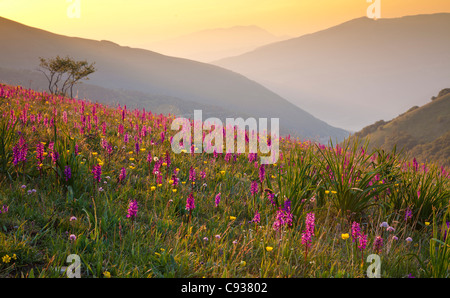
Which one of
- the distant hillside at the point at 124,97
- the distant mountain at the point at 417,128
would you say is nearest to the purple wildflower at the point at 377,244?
the distant mountain at the point at 417,128

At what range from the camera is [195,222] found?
396 centimetres

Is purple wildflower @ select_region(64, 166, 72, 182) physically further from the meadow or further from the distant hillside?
the distant hillside

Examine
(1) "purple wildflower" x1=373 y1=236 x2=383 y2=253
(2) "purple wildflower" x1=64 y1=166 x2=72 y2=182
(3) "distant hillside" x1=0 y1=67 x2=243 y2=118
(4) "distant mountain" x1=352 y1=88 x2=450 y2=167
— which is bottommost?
(1) "purple wildflower" x1=373 y1=236 x2=383 y2=253

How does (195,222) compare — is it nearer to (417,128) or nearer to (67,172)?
(67,172)

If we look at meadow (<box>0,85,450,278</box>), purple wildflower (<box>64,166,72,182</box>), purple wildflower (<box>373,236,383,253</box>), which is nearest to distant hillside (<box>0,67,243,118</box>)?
meadow (<box>0,85,450,278</box>)

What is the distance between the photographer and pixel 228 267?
2.95 metres

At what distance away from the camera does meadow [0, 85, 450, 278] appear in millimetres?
2889

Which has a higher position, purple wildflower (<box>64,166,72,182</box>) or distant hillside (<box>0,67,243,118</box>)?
distant hillside (<box>0,67,243,118</box>)

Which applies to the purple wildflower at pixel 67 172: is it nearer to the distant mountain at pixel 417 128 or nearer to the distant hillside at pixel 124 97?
the distant mountain at pixel 417 128

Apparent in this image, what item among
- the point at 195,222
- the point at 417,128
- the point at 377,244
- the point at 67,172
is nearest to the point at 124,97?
the point at 417,128

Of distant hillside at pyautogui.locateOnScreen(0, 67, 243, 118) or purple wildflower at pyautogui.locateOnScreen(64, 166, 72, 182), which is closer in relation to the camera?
purple wildflower at pyautogui.locateOnScreen(64, 166, 72, 182)

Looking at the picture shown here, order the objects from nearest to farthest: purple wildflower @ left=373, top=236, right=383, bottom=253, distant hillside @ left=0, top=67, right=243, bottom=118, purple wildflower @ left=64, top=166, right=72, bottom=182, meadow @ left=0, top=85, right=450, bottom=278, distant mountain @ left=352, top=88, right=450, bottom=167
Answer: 1. meadow @ left=0, top=85, right=450, bottom=278
2. purple wildflower @ left=373, top=236, right=383, bottom=253
3. purple wildflower @ left=64, top=166, right=72, bottom=182
4. distant mountain @ left=352, top=88, right=450, bottom=167
5. distant hillside @ left=0, top=67, right=243, bottom=118
